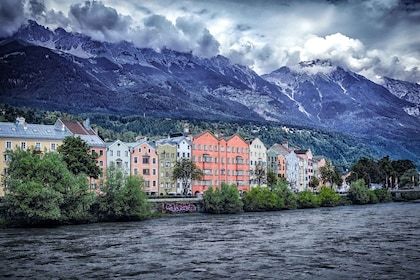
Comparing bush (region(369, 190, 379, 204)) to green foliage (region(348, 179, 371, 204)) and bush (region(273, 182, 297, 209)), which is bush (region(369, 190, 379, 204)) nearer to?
green foliage (region(348, 179, 371, 204))

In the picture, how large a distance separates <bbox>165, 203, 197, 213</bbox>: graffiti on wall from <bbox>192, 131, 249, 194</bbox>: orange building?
2581 centimetres

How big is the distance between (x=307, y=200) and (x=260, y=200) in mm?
23279

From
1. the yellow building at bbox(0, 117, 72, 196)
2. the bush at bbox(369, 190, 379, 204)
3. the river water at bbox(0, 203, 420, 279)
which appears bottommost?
the river water at bbox(0, 203, 420, 279)

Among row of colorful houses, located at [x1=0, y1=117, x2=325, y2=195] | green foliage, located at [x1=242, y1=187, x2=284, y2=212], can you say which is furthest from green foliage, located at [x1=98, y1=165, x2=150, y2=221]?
green foliage, located at [x1=242, y1=187, x2=284, y2=212]

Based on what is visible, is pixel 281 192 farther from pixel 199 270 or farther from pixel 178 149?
Result: pixel 199 270

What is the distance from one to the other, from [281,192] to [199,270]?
9427 centimetres

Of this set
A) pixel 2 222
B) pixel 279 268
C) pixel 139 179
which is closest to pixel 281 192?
pixel 139 179

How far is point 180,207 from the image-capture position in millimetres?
114688

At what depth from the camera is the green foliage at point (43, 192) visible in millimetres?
80312

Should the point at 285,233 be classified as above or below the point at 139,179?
below

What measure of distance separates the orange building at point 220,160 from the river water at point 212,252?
2707 inches

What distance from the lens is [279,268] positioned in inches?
1747

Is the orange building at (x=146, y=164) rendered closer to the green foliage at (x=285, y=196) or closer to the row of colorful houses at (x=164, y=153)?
the row of colorful houses at (x=164, y=153)

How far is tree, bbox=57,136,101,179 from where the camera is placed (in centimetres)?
9931
